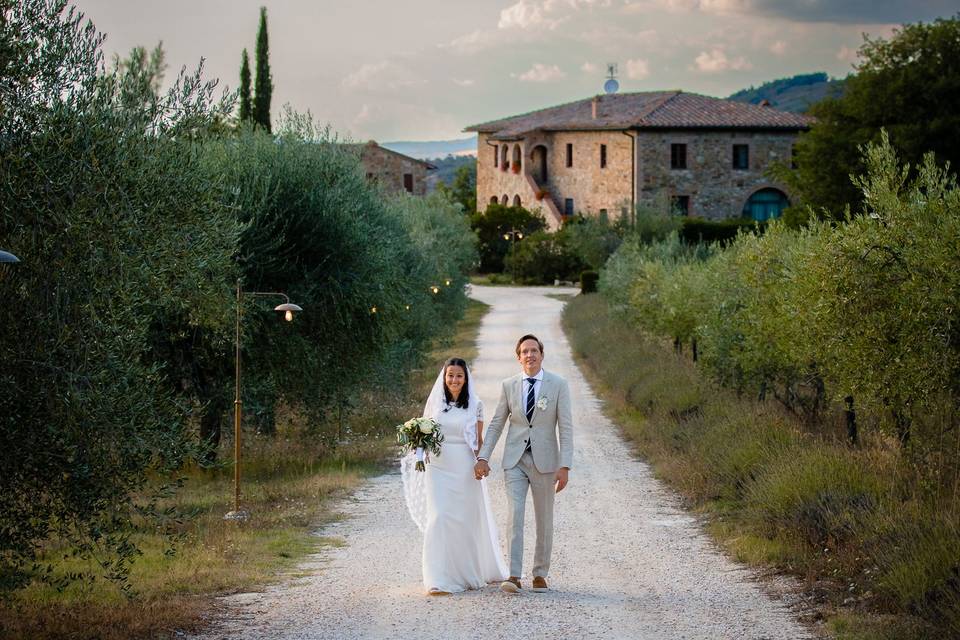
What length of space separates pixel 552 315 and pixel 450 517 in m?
38.0

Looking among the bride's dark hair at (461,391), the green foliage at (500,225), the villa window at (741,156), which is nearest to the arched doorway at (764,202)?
the villa window at (741,156)

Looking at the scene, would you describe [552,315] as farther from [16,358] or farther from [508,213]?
[16,358]

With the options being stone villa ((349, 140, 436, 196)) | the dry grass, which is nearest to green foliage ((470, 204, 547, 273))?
stone villa ((349, 140, 436, 196))

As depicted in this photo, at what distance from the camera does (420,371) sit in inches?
1281

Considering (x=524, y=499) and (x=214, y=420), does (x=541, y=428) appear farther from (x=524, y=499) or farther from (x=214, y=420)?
(x=214, y=420)

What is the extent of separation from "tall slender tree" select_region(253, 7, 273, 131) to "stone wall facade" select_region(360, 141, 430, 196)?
30785 mm

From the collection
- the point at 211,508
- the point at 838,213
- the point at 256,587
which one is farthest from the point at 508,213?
the point at 256,587

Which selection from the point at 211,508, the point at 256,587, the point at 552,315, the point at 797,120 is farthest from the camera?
the point at 797,120

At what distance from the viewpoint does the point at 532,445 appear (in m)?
9.00

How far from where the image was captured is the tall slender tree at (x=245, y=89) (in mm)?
40156

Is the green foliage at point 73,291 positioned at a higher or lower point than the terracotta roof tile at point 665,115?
lower

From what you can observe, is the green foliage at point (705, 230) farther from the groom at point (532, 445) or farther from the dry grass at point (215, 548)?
the groom at point (532, 445)

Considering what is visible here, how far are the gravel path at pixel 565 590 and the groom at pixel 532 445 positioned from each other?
0.54 meters

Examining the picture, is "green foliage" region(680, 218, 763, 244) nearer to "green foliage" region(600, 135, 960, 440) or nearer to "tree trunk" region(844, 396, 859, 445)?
"green foliage" region(600, 135, 960, 440)
